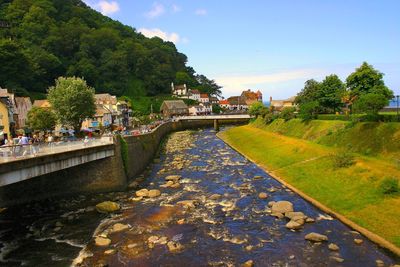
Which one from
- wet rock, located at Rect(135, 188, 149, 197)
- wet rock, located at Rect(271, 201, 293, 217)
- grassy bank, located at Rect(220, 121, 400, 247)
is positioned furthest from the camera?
wet rock, located at Rect(135, 188, 149, 197)

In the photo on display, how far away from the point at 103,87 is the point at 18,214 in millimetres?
151615

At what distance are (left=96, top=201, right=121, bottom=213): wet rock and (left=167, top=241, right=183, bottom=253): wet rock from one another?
1063 centimetres

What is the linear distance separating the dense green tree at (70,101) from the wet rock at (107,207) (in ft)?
127

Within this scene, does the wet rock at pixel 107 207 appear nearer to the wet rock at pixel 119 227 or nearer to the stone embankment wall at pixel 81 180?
the wet rock at pixel 119 227

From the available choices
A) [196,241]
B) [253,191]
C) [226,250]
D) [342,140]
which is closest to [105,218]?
[196,241]

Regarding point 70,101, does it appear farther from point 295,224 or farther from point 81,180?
point 295,224

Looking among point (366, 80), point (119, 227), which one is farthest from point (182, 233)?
point (366, 80)

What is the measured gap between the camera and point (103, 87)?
180m

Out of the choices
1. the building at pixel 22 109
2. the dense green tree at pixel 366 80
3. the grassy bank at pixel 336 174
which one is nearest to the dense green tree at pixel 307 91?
the dense green tree at pixel 366 80

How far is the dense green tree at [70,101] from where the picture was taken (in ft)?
228

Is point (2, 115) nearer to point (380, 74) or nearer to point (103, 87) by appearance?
point (380, 74)

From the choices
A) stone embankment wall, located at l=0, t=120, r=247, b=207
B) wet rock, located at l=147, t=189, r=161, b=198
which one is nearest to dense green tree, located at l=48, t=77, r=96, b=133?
stone embankment wall, located at l=0, t=120, r=247, b=207

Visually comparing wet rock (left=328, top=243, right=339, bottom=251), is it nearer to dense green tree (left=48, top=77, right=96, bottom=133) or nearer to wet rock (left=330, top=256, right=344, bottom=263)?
wet rock (left=330, top=256, right=344, bottom=263)

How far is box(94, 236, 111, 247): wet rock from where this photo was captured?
26.5m
